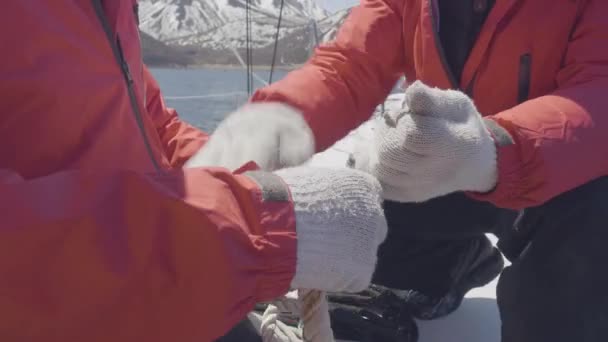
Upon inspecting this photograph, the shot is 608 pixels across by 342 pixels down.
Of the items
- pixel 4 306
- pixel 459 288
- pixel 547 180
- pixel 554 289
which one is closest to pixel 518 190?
pixel 547 180

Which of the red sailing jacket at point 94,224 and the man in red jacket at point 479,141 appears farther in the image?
the man in red jacket at point 479,141

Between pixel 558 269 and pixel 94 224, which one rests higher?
pixel 94 224

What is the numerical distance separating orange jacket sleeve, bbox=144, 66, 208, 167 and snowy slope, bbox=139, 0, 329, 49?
194 centimetres

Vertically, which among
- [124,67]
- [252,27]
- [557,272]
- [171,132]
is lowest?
[252,27]

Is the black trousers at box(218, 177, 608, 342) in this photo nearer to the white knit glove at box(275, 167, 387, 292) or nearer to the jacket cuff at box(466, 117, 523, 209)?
the jacket cuff at box(466, 117, 523, 209)

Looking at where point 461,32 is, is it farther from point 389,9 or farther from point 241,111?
point 241,111

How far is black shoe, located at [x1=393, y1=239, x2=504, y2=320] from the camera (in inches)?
54.9

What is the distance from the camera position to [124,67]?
31.3 inches

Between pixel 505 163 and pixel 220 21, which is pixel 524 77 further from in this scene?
pixel 220 21

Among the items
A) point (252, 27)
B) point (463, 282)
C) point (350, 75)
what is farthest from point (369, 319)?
point (252, 27)

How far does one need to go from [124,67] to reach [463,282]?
38.3 inches

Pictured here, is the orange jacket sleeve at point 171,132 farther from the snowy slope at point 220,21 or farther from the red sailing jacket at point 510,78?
the snowy slope at point 220,21

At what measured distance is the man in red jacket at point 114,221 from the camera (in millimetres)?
545

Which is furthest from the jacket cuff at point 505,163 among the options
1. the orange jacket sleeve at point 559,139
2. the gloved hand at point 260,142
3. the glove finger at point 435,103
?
the gloved hand at point 260,142
